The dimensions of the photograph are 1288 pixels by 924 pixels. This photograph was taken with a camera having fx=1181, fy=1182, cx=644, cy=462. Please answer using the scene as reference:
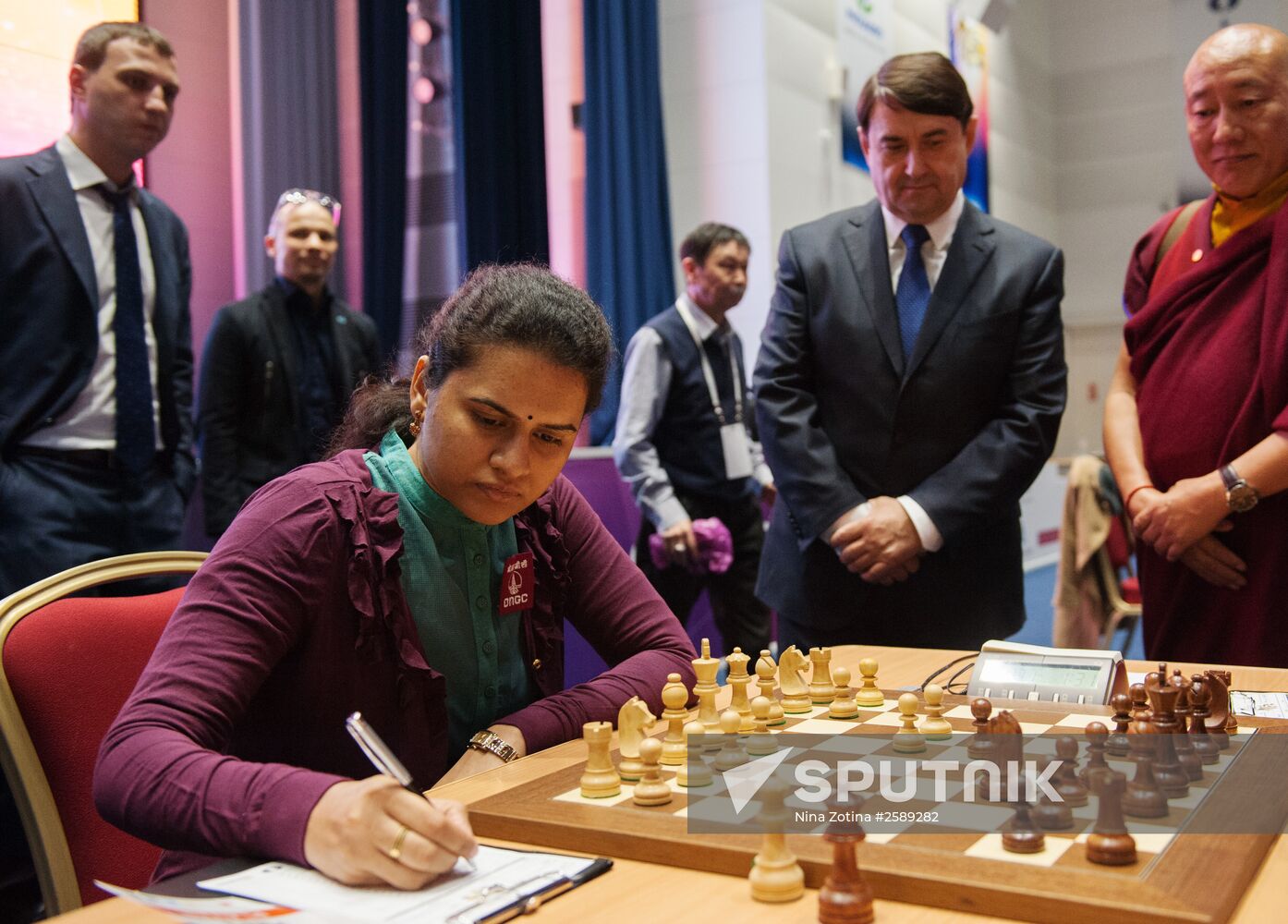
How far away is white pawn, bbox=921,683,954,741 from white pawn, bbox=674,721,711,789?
8.9 inches

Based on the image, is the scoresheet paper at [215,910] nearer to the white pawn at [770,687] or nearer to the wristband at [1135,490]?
the white pawn at [770,687]

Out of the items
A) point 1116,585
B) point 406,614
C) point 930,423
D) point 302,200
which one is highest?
point 302,200

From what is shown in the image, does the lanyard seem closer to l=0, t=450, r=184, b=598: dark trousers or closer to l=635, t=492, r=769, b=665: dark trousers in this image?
l=635, t=492, r=769, b=665: dark trousers

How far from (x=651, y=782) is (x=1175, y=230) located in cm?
188

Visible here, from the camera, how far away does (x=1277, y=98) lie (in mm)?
2121

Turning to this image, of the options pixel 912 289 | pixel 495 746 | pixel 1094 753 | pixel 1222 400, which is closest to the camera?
pixel 1094 753

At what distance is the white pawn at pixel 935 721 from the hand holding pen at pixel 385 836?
51 cm

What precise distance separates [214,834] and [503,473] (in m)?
0.48

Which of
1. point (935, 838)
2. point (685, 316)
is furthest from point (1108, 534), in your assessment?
point (935, 838)

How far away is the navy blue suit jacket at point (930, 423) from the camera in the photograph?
2.15 metres

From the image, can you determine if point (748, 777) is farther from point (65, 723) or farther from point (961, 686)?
point (65, 723)

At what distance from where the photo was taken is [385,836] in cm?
87

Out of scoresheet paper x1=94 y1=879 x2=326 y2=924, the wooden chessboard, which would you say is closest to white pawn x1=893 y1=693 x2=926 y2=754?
the wooden chessboard

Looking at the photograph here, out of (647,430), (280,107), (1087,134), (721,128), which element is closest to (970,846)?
(647,430)
